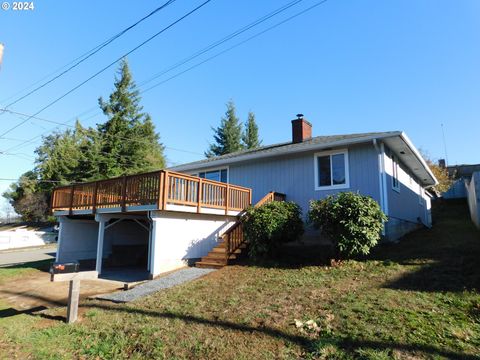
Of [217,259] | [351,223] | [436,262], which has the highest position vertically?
[351,223]

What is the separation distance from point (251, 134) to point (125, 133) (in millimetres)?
16790

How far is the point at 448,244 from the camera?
379 inches

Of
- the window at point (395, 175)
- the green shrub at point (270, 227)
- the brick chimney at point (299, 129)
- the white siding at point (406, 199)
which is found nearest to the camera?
the green shrub at point (270, 227)

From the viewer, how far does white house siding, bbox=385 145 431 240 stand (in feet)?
37.9

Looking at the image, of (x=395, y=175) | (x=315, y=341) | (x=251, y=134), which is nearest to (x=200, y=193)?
(x=315, y=341)

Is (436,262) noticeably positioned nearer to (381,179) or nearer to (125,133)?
(381,179)

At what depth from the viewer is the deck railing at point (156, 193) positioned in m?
9.78

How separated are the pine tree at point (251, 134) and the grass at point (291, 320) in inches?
1407

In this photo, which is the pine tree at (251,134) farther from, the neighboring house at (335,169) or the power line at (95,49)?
the power line at (95,49)

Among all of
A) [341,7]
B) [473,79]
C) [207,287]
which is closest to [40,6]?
[341,7]

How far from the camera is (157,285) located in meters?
8.32

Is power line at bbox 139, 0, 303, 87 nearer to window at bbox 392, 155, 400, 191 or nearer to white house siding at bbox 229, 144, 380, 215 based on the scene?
white house siding at bbox 229, 144, 380, 215

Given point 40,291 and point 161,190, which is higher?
point 161,190

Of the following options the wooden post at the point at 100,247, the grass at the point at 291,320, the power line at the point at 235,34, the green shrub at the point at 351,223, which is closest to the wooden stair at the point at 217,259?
the grass at the point at 291,320
